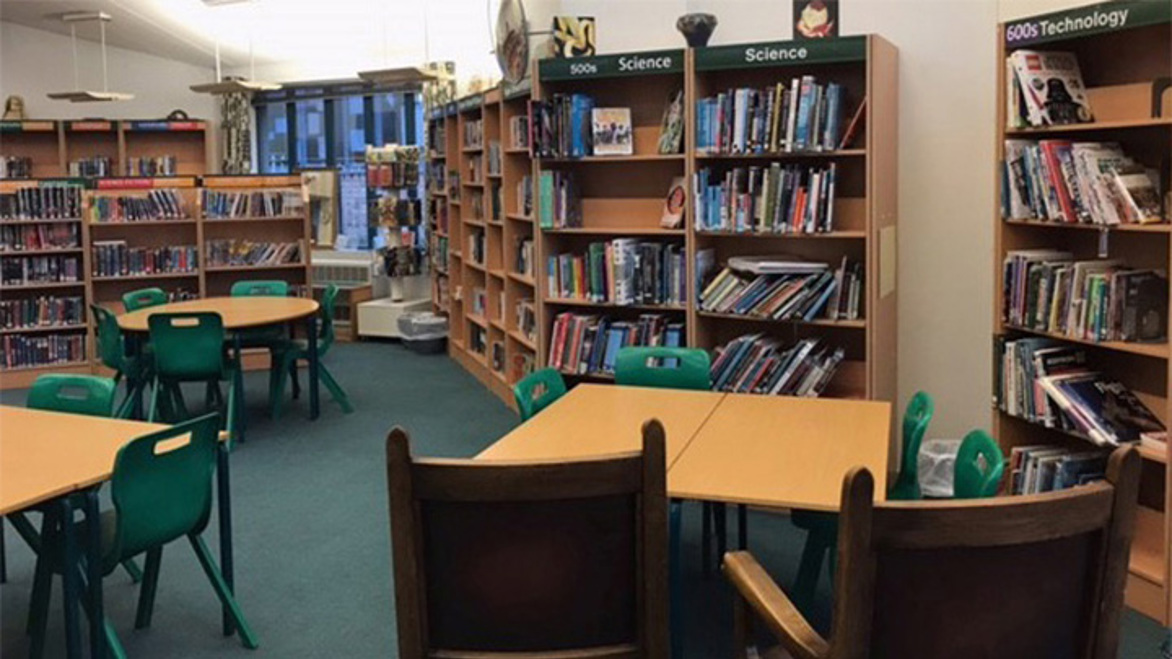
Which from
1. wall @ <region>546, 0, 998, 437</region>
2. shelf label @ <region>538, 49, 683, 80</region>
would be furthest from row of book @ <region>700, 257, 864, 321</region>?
shelf label @ <region>538, 49, 683, 80</region>

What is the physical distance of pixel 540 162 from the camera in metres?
5.51

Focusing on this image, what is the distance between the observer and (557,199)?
548cm

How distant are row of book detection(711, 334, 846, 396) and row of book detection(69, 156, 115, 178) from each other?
839 centimetres

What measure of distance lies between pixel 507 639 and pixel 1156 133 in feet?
10.1

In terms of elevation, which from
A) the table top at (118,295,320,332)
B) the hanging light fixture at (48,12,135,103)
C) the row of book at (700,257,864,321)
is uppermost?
the hanging light fixture at (48,12,135,103)

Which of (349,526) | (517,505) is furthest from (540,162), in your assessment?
(517,505)

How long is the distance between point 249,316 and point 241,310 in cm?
31

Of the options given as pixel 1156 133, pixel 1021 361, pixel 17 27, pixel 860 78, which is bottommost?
pixel 1021 361

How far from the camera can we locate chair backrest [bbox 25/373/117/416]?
12.5 ft

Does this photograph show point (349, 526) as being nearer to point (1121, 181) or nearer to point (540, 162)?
point (540, 162)

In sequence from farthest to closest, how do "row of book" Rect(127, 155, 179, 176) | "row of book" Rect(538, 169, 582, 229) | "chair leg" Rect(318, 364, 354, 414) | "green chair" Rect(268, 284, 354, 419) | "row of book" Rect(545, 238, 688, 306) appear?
"row of book" Rect(127, 155, 179, 176), "chair leg" Rect(318, 364, 354, 414), "green chair" Rect(268, 284, 354, 419), "row of book" Rect(538, 169, 582, 229), "row of book" Rect(545, 238, 688, 306)

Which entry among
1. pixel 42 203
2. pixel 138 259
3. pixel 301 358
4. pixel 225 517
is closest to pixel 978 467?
pixel 225 517

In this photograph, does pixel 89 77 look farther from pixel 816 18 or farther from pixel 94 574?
pixel 94 574

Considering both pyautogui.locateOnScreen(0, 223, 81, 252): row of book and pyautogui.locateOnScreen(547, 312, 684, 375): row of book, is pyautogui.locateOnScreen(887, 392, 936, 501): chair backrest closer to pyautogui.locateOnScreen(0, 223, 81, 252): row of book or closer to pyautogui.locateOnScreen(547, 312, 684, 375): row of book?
pyautogui.locateOnScreen(547, 312, 684, 375): row of book
